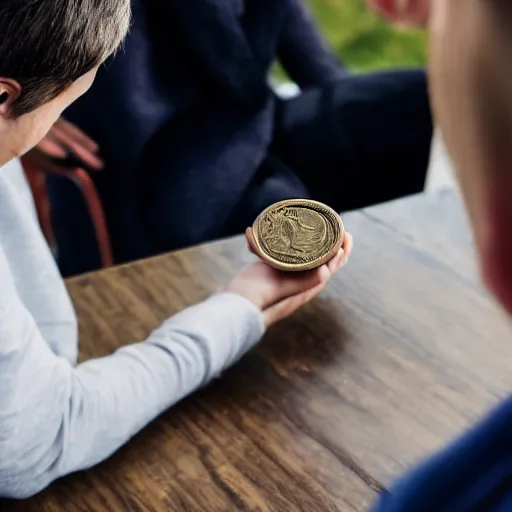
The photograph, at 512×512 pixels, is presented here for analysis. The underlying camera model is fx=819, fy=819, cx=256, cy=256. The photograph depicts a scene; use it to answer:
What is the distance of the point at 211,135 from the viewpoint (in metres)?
1.23

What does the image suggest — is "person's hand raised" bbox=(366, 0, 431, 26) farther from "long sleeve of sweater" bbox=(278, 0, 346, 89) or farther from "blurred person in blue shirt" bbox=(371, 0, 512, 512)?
"long sleeve of sweater" bbox=(278, 0, 346, 89)

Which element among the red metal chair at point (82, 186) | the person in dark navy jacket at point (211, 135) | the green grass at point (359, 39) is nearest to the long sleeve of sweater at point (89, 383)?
the person in dark navy jacket at point (211, 135)

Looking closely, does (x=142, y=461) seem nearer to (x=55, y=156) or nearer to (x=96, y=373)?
(x=96, y=373)

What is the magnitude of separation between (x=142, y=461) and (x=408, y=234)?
419 mm

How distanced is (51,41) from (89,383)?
27 cm

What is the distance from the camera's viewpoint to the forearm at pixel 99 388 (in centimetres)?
59

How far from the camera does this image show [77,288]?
83 centimetres

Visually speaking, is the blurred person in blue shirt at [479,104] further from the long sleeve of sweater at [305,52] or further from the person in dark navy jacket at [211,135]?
the long sleeve of sweater at [305,52]

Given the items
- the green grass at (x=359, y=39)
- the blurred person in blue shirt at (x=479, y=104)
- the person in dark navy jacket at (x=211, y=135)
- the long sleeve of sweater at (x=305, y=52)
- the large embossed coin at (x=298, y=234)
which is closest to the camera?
the blurred person in blue shirt at (x=479, y=104)

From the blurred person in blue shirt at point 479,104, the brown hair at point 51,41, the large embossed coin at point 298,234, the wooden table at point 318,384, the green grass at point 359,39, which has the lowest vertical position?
the green grass at point 359,39

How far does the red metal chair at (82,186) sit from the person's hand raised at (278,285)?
1.72 ft

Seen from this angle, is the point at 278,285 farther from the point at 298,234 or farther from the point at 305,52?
the point at 305,52

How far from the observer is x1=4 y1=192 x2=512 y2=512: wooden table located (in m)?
0.59

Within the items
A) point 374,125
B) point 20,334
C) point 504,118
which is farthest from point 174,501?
point 374,125
